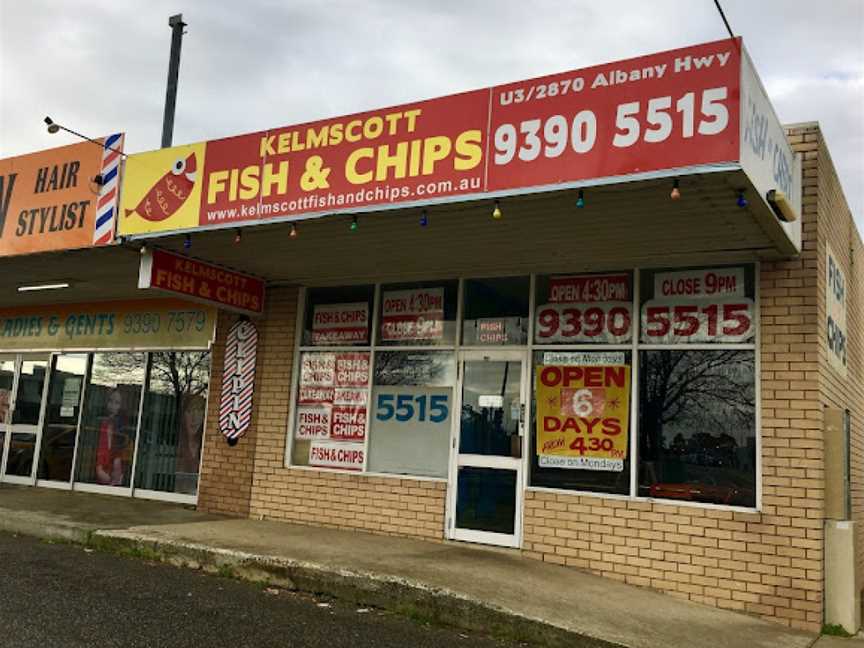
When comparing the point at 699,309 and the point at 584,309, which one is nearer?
the point at 699,309

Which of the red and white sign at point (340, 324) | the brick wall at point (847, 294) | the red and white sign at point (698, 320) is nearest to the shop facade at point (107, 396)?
the red and white sign at point (340, 324)

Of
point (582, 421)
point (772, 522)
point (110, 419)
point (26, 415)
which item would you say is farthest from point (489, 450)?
point (26, 415)

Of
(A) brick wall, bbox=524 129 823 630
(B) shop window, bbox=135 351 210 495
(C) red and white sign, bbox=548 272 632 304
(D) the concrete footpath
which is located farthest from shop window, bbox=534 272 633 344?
(B) shop window, bbox=135 351 210 495

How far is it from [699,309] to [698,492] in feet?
5.80

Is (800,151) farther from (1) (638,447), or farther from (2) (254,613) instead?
(2) (254,613)

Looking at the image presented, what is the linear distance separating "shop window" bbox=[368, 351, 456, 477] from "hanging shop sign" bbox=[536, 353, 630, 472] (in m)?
1.20

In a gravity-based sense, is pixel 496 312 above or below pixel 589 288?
below

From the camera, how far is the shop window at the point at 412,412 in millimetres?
9133

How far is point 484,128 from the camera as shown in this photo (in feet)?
21.1

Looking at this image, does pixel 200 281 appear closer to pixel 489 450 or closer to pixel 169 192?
pixel 169 192

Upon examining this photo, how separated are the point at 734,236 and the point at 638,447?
2.28 metres

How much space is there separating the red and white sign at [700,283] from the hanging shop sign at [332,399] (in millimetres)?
3697

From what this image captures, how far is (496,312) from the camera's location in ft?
29.5

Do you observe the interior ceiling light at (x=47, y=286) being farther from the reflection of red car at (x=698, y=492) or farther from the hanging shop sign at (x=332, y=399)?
the reflection of red car at (x=698, y=492)
